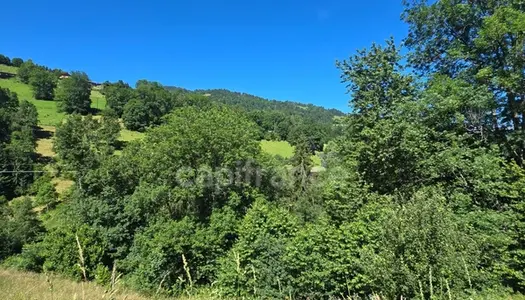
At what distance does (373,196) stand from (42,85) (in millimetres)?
97113

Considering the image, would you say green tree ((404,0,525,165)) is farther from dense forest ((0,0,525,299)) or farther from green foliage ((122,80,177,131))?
green foliage ((122,80,177,131))

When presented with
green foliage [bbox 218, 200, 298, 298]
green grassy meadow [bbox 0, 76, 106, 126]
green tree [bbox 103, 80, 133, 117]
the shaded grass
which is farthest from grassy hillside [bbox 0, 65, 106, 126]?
the shaded grass

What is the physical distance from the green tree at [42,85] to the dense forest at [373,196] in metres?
Result: 75.9

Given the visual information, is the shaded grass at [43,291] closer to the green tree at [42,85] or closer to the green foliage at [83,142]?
the green foliage at [83,142]

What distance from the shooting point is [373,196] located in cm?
1320

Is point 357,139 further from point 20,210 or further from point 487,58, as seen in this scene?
point 20,210

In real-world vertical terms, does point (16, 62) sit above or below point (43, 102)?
above

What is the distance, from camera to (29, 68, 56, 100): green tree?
268ft

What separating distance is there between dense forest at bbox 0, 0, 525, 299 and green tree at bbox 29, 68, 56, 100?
75.9 metres

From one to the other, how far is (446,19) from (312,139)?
6607 centimetres

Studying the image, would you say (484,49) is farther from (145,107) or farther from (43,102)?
(43,102)

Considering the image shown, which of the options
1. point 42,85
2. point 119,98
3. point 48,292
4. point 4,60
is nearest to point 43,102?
point 42,85

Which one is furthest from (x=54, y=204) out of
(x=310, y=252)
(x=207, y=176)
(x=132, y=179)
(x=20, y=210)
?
(x=310, y=252)

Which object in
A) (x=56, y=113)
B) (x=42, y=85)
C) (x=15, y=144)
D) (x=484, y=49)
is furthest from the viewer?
(x=42, y=85)
